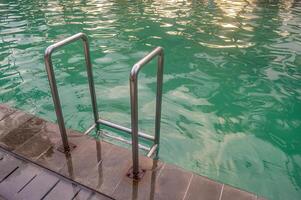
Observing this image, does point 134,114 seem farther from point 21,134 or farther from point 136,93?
point 21,134

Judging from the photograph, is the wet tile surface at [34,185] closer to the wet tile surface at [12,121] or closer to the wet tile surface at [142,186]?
the wet tile surface at [142,186]

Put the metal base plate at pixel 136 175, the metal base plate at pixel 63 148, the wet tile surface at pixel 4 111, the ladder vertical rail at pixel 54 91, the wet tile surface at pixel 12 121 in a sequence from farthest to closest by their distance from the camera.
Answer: the wet tile surface at pixel 4 111 → the wet tile surface at pixel 12 121 → the metal base plate at pixel 63 148 → the metal base plate at pixel 136 175 → the ladder vertical rail at pixel 54 91

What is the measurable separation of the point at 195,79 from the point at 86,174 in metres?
3.75

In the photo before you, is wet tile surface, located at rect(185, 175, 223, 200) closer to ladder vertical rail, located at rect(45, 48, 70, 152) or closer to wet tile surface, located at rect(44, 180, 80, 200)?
wet tile surface, located at rect(44, 180, 80, 200)

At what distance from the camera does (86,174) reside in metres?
2.80

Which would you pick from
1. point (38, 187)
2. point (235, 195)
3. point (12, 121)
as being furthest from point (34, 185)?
point (235, 195)

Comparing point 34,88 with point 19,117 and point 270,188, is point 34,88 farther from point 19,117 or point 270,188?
point 270,188

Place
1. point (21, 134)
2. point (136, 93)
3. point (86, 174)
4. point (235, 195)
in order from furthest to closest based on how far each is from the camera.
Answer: point (21, 134)
point (86, 174)
point (235, 195)
point (136, 93)

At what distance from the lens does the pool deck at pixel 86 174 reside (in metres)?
2.58

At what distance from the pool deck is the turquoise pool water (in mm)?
1114

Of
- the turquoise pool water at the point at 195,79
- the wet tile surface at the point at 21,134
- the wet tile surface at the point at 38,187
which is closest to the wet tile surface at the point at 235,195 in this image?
the turquoise pool water at the point at 195,79

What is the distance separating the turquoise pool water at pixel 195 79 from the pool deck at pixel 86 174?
111 cm

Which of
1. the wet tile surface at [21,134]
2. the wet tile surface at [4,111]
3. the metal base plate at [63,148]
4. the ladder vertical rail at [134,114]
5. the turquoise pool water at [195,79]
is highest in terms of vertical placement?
the ladder vertical rail at [134,114]

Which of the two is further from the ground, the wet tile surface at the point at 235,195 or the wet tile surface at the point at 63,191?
the wet tile surface at the point at 63,191
